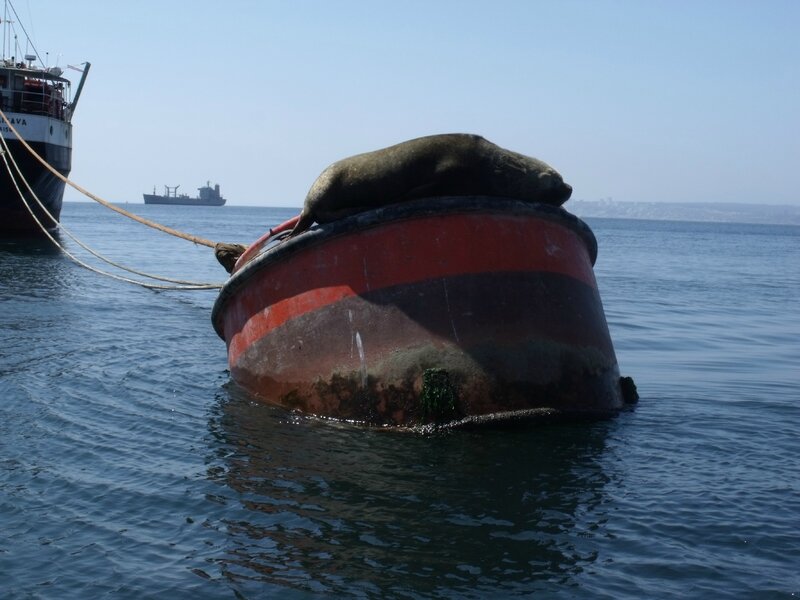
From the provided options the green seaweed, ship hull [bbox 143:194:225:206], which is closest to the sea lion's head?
the green seaweed

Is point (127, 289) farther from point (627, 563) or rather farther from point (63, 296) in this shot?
point (627, 563)

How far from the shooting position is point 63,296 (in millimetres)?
17656

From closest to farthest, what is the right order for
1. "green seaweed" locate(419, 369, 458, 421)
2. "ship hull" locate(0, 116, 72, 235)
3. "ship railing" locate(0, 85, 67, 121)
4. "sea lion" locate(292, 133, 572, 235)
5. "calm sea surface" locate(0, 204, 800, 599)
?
"calm sea surface" locate(0, 204, 800, 599), "green seaweed" locate(419, 369, 458, 421), "sea lion" locate(292, 133, 572, 235), "ship hull" locate(0, 116, 72, 235), "ship railing" locate(0, 85, 67, 121)

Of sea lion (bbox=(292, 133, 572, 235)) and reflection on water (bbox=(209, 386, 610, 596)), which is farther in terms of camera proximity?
sea lion (bbox=(292, 133, 572, 235))

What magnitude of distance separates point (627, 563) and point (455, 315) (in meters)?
2.74

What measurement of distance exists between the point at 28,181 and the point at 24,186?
0.25 metres

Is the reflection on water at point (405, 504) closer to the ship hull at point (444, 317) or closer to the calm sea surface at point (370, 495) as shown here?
the calm sea surface at point (370, 495)

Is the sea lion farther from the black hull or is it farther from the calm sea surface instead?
the black hull

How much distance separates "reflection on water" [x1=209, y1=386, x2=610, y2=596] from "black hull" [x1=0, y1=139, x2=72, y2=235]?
75.6ft

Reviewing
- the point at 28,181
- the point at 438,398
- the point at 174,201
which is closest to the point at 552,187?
the point at 438,398

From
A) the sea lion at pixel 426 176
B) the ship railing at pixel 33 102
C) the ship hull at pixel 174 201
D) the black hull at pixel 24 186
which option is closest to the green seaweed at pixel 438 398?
the sea lion at pixel 426 176

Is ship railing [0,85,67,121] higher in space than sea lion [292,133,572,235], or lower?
higher

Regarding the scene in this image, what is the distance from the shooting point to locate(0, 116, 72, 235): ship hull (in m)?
28.7

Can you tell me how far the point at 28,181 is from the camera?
29.3m
